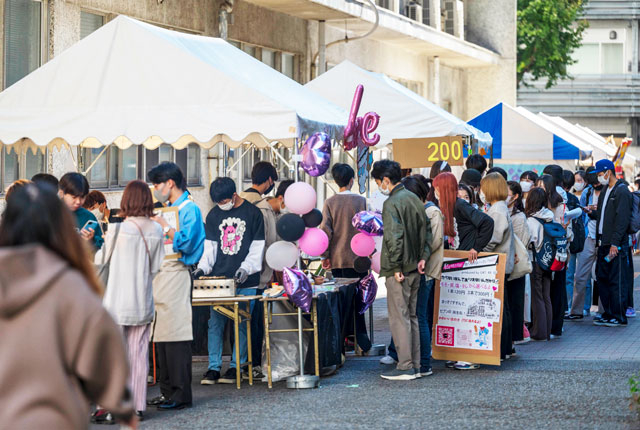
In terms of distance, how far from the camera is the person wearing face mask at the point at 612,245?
13695 millimetres

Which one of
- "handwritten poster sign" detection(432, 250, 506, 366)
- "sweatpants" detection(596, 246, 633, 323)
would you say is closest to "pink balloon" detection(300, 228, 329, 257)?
"handwritten poster sign" detection(432, 250, 506, 366)

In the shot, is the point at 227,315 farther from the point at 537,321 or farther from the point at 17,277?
the point at 17,277

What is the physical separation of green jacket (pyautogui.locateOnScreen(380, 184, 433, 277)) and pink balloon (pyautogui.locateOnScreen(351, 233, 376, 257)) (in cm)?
117

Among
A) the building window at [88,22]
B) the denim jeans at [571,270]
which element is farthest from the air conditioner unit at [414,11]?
the denim jeans at [571,270]

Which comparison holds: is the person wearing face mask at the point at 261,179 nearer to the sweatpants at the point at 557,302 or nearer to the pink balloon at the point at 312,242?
the pink balloon at the point at 312,242

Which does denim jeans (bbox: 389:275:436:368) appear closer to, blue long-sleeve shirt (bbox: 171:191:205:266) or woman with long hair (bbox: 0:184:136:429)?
blue long-sleeve shirt (bbox: 171:191:205:266)

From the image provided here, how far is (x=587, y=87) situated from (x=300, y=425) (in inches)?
2121

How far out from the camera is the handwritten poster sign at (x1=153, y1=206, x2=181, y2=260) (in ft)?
27.9

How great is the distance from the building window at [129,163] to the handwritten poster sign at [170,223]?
21.4 feet

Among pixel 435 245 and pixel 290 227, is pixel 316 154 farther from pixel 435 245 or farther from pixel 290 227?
pixel 435 245

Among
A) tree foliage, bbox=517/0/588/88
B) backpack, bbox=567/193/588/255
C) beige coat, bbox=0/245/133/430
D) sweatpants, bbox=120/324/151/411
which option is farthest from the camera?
tree foliage, bbox=517/0/588/88

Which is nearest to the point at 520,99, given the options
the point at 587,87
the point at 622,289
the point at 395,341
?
the point at 587,87

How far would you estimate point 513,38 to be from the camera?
36562mm

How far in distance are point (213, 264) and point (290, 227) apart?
772 millimetres
